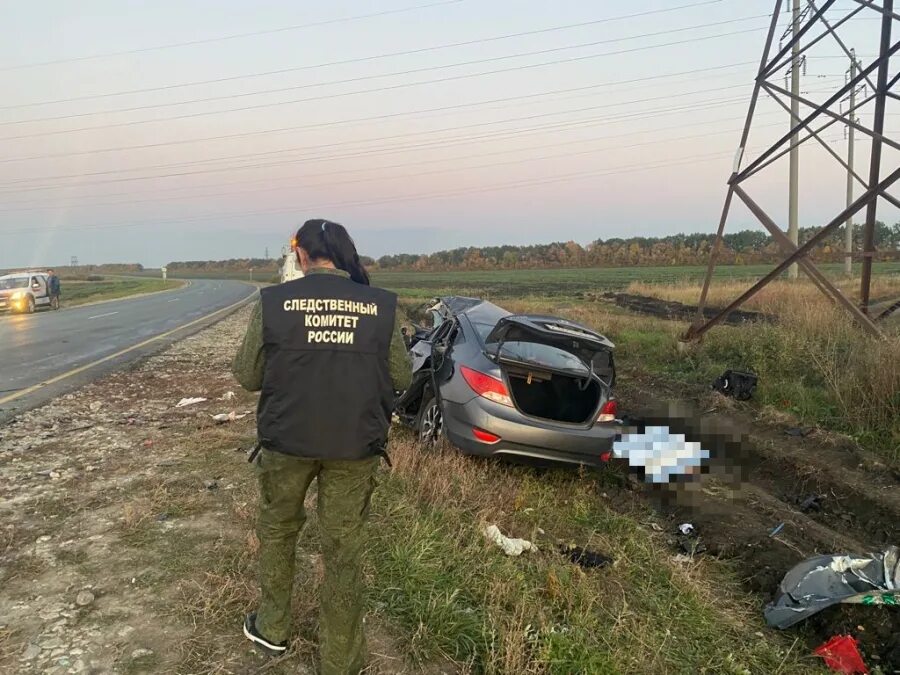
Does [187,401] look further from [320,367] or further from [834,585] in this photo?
[834,585]

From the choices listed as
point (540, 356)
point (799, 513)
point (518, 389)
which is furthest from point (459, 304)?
point (799, 513)

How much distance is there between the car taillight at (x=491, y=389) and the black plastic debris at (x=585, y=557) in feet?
4.10

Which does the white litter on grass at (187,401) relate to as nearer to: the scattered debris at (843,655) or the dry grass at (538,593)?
the dry grass at (538,593)

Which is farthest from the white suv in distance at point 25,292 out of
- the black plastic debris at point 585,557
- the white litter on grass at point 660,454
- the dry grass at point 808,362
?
the black plastic debris at point 585,557

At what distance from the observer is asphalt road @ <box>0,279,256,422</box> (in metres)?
8.30

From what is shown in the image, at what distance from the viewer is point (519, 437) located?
4.95 meters

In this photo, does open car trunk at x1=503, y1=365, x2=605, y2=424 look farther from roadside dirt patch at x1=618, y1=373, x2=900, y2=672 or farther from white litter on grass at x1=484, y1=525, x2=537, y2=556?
white litter on grass at x1=484, y1=525, x2=537, y2=556

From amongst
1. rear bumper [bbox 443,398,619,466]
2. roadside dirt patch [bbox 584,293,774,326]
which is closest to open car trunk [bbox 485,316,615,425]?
rear bumper [bbox 443,398,619,466]

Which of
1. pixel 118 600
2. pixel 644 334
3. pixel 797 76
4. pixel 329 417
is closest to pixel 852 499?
pixel 329 417

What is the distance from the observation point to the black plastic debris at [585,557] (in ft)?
13.1

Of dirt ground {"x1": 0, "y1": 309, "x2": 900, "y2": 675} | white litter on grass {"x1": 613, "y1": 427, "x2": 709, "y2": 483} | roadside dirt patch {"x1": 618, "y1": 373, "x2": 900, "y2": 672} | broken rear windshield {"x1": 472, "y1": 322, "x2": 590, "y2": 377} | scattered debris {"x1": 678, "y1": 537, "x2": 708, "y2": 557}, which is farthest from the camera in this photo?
white litter on grass {"x1": 613, "y1": 427, "x2": 709, "y2": 483}

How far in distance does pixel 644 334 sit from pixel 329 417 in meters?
11.3

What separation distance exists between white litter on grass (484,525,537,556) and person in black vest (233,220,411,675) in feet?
5.35

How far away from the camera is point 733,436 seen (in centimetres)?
682
